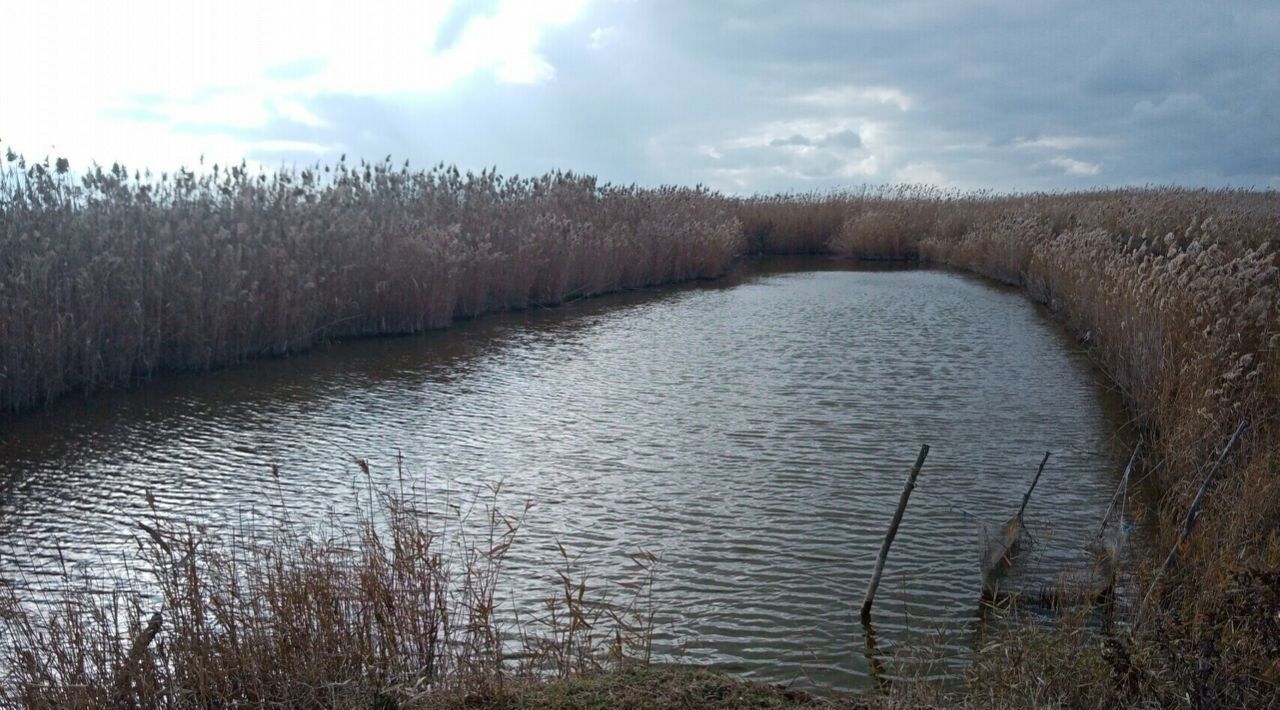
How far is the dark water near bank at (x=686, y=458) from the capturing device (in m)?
5.88

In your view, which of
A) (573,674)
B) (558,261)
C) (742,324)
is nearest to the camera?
(573,674)

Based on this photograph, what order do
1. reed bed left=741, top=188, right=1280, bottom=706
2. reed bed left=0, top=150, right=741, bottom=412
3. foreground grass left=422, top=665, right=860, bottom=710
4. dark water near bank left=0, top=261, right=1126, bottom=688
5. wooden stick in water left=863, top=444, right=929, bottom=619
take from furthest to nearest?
reed bed left=0, top=150, right=741, bottom=412
dark water near bank left=0, top=261, right=1126, bottom=688
wooden stick in water left=863, top=444, right=929, bottom=619
reed bed left=741, top=188, right=1280, bottom=706
foreground grass left=422, top=665, right=860, bottom=710

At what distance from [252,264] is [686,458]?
24.1 feet

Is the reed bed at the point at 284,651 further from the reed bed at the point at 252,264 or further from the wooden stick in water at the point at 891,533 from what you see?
the reed bed at the point at 252,264

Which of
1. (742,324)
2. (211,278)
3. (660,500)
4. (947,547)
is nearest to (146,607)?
(660,500)

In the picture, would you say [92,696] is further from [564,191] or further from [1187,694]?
[564,191]

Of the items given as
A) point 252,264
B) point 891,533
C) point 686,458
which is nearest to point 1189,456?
point 891,533

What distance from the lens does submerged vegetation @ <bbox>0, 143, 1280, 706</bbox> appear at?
3982mm

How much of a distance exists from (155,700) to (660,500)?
14.0 feet

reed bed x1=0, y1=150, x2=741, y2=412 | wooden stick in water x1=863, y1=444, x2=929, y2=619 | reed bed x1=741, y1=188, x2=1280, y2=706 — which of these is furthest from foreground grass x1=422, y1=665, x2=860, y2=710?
reed bed x1=0, y1=150, x2=741, y2=412

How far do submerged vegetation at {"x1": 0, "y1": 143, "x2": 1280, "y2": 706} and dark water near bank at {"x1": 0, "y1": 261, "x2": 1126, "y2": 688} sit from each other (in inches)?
23.1

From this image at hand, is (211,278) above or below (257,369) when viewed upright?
above

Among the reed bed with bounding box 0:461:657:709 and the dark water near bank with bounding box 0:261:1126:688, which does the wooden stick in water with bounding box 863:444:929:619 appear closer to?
the dark water near bank with bounding box 0:261:1126:688

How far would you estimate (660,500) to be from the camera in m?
7.55
